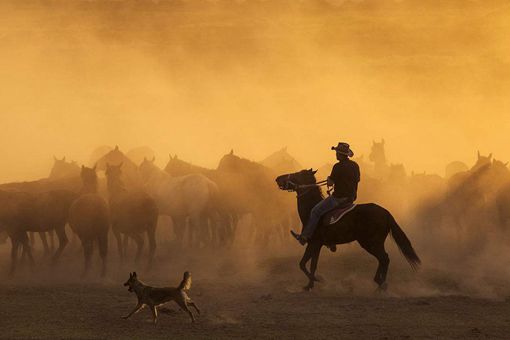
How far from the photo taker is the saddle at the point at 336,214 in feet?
59.4

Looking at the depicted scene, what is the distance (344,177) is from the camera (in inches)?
710

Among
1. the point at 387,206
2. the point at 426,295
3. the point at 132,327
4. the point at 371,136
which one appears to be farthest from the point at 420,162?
the point at 132,327

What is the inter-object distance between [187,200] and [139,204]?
18.6ft

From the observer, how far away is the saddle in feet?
59.4

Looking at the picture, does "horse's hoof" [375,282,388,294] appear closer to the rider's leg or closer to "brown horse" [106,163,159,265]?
the rider's leg

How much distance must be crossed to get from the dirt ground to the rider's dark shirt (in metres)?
2.26

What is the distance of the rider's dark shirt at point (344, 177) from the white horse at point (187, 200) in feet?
37.9

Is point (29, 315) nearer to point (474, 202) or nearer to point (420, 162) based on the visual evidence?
point (474, 202)

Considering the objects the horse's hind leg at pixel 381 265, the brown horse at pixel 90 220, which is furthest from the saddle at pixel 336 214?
the brown horse at pixel 90 220

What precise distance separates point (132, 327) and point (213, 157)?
237ft

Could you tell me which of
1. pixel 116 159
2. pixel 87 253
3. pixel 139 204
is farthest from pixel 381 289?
pixel 116 159

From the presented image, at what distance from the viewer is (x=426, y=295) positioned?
18.2m

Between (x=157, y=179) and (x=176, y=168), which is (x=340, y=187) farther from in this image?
(x=176, y=168)

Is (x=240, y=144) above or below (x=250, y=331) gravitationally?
above
